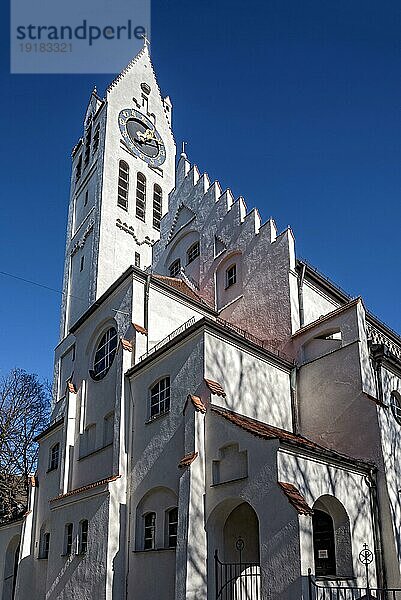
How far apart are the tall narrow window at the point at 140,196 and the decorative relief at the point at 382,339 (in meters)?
20.1

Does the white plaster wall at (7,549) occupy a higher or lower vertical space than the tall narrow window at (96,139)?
lower

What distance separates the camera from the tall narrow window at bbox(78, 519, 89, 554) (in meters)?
18.5

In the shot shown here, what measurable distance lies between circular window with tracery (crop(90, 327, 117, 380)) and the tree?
49.8ft

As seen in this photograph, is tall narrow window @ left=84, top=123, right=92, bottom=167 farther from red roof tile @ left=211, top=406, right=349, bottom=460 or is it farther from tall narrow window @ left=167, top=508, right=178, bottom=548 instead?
tall narrow window @ left=167, top=508, right=178, bottom=548

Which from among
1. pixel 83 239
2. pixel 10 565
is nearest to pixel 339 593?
pixel 10 565

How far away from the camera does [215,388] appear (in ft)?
54.4

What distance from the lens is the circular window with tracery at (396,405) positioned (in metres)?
19.0

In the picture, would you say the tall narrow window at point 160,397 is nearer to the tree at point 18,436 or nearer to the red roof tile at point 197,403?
the red roof tile at point 197,403

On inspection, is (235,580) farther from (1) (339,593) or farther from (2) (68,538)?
(2) (68,538)

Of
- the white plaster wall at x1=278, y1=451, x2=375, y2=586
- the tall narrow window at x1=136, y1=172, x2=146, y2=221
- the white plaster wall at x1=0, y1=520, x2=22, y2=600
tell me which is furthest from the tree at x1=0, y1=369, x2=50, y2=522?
the white plaster wall at x1=278, y1=451, x2=375, y2=586

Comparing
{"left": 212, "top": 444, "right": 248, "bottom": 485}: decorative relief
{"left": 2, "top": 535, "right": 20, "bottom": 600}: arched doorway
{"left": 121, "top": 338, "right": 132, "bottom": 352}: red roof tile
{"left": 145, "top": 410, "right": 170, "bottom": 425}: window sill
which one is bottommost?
{"left": 2, "top": 535, "right": 20, "bottom": 600}: arched doorway

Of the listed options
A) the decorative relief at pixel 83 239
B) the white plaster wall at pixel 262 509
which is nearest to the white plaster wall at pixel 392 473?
the white plaster wall at pixel 262 509

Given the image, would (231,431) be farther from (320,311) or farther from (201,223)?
(201,223)

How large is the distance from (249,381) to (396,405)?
18.7ft
